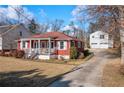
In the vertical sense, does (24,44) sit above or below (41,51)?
above

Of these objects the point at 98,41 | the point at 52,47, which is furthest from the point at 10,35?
the point at 98,41

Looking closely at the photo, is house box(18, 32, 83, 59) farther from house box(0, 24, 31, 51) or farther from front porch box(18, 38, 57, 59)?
house box(0, 24, 31, 51)

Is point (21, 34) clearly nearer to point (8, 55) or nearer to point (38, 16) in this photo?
point (38, 16)

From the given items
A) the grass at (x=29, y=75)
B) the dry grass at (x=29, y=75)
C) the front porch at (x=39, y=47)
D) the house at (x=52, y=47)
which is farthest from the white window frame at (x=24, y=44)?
the dry grass at (x=29, y=75)

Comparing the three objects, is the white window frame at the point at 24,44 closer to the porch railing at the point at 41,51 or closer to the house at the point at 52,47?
the house at the point at 52,47

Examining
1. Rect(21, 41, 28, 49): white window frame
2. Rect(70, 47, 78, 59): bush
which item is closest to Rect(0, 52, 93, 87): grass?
Rect(70, 47, 78, 59): bush

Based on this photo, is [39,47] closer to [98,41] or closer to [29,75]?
[29,75]

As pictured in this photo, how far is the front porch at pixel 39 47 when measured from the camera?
102 feet

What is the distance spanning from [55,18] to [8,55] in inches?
687

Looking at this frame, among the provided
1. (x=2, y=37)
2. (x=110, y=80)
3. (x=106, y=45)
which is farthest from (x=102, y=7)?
(x=106, y=45)

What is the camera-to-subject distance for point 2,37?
39938 mm

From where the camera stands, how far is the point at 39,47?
3244 centimetres
